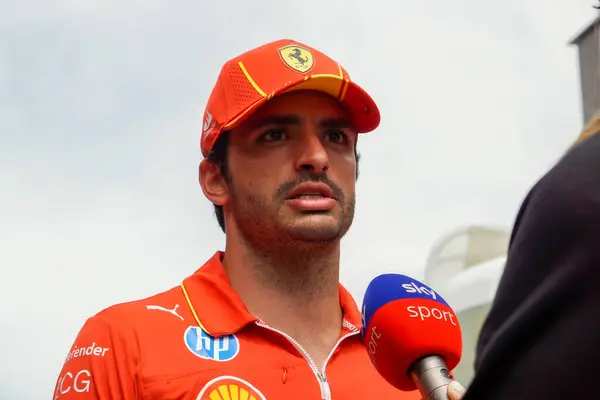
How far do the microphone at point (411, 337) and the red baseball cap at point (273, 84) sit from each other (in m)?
1.09

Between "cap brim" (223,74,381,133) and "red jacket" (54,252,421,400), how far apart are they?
0.65 meters

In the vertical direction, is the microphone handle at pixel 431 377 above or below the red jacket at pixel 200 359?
below

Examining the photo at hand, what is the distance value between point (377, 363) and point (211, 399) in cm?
86

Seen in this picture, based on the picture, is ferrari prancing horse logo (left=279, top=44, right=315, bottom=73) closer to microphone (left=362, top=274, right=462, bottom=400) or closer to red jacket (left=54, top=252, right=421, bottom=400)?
red jacket (left=54, top=252, right=421, bottom=400)

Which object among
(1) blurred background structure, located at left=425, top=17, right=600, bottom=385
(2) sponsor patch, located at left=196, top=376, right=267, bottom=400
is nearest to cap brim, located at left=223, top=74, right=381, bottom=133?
(2) sponsor patch, located at left=196, top=376, right=267, bottom=400

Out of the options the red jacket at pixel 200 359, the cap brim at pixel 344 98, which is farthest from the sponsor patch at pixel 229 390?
the cap brim at pixel 344 98

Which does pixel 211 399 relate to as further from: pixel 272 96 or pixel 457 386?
pixel 457 386

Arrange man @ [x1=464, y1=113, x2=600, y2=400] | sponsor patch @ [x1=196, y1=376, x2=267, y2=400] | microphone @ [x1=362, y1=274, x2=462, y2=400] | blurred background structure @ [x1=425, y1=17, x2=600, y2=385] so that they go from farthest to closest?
blurred background structure @ [x1=425, y1=17, x2=600, y2=385]
sponsor patch @ [x1=196, y1=376, x2=267, y2=400]
microphone @ [x1=362, y1=274, x2=462, y2=400]
man @ [x1=464, y1=113, x2=600, y2=400]

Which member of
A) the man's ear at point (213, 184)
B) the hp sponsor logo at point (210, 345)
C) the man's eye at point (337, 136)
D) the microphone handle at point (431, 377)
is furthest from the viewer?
the man's ear at point (213, 184)

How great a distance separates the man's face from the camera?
3092 mm

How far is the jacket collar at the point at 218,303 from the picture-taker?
3025 millimetres

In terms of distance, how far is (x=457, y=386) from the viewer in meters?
1.70

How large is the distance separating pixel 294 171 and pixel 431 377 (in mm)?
1388

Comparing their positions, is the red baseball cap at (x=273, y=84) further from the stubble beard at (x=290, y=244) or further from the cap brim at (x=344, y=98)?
the stubble beard at (x=290, y=244)
